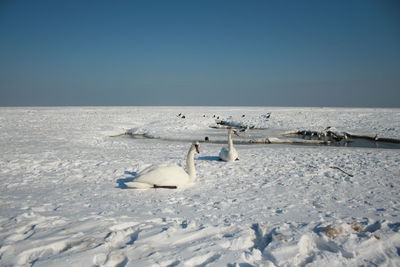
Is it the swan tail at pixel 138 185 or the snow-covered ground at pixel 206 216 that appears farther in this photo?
the swan tail at pixel 138 185

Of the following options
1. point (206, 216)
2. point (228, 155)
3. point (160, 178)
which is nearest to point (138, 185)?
point (160, 178)

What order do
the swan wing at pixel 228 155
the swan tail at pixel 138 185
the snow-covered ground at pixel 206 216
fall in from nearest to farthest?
the snow-covered ground at pixel 206 216, the swan tail at pixel 138 185, the swan wing at pixel 228 155

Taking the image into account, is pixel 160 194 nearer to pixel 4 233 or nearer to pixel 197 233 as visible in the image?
pixel 197 233

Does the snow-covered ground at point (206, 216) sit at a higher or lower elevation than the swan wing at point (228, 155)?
lower

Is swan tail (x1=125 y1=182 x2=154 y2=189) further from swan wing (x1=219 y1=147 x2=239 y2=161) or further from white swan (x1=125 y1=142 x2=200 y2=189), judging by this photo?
swan wing (x1=219 y1=147 x2=239 y2=161)

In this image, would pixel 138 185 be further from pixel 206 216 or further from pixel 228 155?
pixel 228 155

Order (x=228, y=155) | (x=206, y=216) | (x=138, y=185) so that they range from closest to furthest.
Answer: (x=206, y=216)
(x=138, y=185)
(x=228, y=155)

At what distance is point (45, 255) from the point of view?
319 centimetres

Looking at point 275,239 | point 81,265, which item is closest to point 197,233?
point 275,239

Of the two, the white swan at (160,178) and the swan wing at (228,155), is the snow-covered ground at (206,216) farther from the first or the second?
the swan wing at (228,155)

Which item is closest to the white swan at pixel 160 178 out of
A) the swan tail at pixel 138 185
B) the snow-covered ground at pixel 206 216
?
the swan tail at pixel 138 185

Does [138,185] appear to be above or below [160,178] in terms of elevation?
below

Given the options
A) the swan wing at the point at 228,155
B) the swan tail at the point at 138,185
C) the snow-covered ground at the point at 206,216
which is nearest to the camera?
the snow-covered ground at the point at 206,216

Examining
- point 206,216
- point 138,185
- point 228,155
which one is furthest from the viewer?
point 228,155
